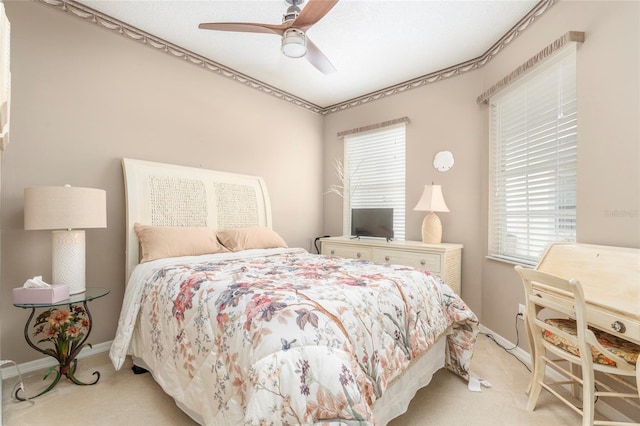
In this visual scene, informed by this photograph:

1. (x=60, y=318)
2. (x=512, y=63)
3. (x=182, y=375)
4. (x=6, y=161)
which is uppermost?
(x=512, y=63)

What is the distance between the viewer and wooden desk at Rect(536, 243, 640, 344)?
4.15 ft

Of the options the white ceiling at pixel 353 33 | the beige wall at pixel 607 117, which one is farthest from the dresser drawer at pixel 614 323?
the white ceiling at pixel 353 33

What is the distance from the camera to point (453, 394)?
187cm

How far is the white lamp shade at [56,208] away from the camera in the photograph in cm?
185

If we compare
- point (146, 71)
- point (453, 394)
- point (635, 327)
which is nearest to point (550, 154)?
point (635, 327)

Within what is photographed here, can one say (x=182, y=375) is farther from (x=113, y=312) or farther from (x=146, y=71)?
(x=146, y=71)

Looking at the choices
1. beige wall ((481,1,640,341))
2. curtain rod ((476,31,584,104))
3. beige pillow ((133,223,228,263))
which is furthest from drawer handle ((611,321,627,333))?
beige pillow ((133,223,228,263))

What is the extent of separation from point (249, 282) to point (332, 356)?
2.25ft

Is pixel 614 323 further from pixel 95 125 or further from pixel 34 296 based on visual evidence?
pixel 95 125

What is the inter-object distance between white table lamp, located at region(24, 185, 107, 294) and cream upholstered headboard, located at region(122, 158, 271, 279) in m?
0.39

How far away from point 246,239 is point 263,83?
6.87 feet

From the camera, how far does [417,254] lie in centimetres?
299

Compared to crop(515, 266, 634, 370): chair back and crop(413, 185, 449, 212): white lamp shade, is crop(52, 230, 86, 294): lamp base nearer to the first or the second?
crop(515, 266, 634, 370): chair back

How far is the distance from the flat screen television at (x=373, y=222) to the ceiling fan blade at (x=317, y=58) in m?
1.77
